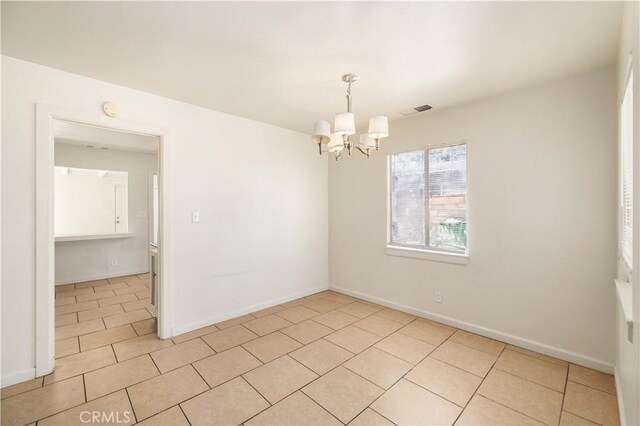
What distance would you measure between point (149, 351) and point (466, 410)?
278 centimetres

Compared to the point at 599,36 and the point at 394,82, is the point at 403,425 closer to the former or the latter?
the point at 394,82

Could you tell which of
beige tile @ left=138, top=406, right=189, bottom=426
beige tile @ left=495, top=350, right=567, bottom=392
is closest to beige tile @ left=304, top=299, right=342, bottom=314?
beige tile @ left=495, top=350, right=567, bottom=392

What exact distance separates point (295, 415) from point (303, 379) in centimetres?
40

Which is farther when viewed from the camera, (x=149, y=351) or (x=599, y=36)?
(x=149, y=351)

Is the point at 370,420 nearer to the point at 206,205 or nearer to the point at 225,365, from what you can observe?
the point at 225,365

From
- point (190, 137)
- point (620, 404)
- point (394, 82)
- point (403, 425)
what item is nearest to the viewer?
point (403, 425)

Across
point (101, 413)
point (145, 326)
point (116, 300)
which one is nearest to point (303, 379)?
point (101, 413)

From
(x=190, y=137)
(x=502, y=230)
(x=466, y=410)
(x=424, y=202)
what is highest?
(x=190, y=137)

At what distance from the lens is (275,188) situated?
4.04 meters

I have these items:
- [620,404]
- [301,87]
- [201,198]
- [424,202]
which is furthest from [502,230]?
[201,198]

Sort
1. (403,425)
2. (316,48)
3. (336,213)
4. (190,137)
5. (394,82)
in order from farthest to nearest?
(336,213) < (190,137) < (394,82) < (316,48) < (403,425)

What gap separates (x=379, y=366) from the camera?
2.46m

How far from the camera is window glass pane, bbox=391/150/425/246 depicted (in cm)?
363

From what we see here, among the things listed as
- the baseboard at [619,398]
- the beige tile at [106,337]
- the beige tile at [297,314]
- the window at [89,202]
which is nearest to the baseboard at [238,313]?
the beige tile at [297,314]
